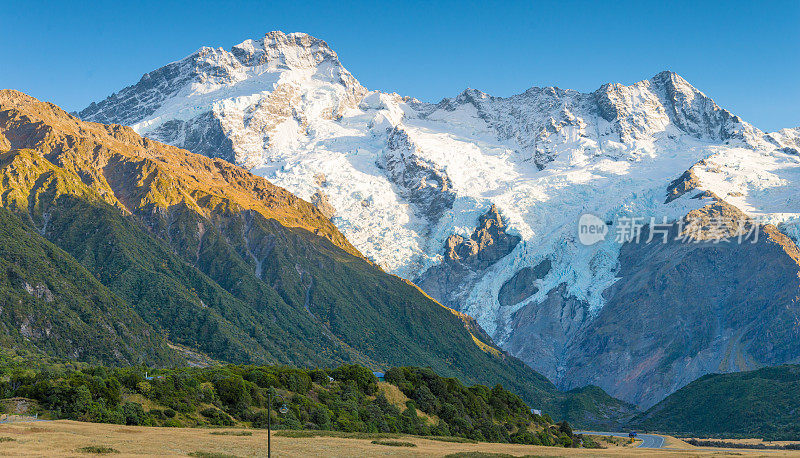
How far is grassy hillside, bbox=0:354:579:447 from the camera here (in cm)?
7706

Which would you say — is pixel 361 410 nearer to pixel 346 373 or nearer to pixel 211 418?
pixel 346 373

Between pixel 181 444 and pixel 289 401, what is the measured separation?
36.8 metres

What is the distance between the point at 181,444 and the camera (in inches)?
2343

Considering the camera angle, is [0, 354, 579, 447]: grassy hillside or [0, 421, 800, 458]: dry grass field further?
[0, 354, 579, 447]: grassy hillside

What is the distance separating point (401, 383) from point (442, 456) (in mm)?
54222

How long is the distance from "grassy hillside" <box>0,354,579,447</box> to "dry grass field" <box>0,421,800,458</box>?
10338 mm

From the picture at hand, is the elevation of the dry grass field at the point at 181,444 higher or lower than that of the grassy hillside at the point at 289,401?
lower

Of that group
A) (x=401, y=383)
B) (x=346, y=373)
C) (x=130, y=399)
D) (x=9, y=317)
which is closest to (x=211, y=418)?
(x=130, y=399)

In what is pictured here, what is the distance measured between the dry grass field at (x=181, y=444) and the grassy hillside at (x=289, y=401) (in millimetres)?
10338

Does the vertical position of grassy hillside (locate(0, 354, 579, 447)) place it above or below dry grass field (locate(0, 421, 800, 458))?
above

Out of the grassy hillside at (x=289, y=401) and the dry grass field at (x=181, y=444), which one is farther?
the grassy hillside at (x=289, y=401)

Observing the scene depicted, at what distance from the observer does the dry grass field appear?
5384 cm

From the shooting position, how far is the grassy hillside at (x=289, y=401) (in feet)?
253

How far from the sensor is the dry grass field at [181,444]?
53.8 metres
